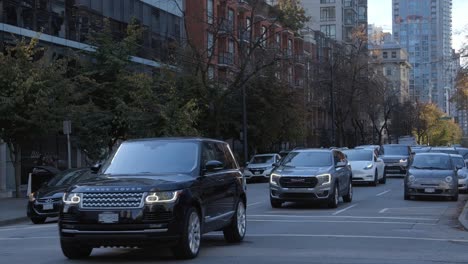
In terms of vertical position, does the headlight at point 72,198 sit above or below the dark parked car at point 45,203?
above

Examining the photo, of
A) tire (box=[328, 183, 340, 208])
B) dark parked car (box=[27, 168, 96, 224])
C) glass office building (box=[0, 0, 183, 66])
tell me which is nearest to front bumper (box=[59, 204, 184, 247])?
dark parked car (box=[27, 168, 96, 224])

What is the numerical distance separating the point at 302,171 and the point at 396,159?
20.3m

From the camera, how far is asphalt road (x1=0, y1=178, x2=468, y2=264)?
33.9 feet

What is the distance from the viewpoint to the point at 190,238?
9805mm

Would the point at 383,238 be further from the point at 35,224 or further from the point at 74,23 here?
the point at 74,23

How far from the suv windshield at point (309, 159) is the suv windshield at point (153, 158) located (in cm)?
921

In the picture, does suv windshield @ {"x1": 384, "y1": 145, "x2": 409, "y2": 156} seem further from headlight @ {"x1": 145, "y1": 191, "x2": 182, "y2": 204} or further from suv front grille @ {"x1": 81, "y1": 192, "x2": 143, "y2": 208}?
suv front grille @ {"x1": 81, "y1": 192, "x2": 143, "y2": 208}

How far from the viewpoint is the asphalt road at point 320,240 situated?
406 inches

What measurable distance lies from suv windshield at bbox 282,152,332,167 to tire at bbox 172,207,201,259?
977 cm

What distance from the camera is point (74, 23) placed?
3662 centimetres

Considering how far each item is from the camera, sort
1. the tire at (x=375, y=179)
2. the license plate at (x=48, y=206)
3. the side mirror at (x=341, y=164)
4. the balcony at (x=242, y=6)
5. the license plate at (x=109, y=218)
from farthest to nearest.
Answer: the balcony at (x=242, y=6), the tire at (x=375, y=179), the side mirror at (x=341, y=164), the license plate at (x=48, y=206), the license plate at (x=109, y=218)

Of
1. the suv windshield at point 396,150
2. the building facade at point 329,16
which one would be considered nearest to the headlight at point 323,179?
the suv windshield at point 396,150

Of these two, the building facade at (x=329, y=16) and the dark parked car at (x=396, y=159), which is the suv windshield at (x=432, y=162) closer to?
the dark parked car at (x=396, y=159)

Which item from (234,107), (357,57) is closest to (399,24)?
(357,57)
